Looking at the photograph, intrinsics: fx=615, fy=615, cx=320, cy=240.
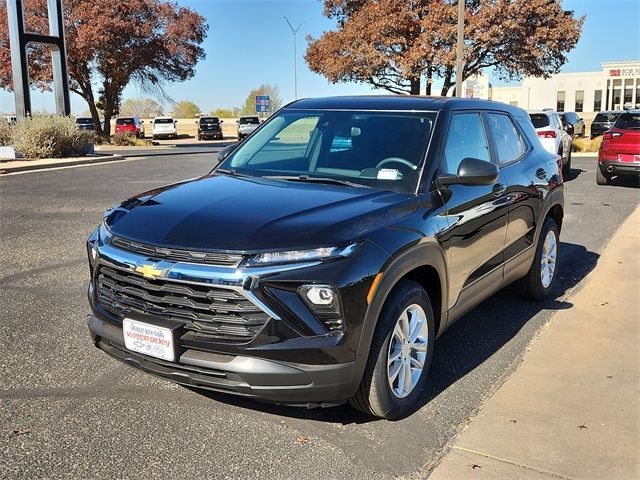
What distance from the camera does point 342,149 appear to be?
4285mm

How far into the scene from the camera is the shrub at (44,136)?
20.7m

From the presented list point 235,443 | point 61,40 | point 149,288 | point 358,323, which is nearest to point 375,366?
point 358,323

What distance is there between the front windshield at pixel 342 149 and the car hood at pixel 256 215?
0.25 meters

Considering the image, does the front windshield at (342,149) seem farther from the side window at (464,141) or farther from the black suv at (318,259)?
the side window at (464,141)

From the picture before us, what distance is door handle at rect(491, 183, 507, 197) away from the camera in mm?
4489

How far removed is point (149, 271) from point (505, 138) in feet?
10.9

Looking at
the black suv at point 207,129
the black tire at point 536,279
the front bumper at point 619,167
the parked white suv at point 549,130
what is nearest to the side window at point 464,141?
the black tire at point 536,279

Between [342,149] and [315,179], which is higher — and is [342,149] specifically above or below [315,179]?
above

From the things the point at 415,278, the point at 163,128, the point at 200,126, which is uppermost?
the point at 200,126

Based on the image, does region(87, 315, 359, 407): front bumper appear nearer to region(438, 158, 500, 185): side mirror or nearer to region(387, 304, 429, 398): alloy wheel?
region(387, 304, 429, 398): alloy wheel

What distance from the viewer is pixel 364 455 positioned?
3.15m

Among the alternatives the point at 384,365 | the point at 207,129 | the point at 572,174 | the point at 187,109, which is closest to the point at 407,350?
the point at 384,365

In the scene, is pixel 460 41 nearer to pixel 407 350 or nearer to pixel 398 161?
pixel 398 161

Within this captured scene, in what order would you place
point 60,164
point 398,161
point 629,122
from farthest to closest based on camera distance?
point 60,164
point 629,122
point 398,161
